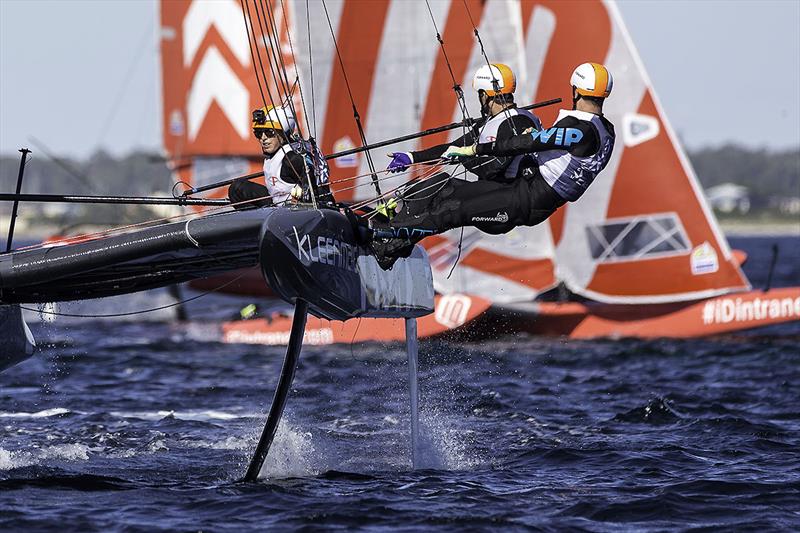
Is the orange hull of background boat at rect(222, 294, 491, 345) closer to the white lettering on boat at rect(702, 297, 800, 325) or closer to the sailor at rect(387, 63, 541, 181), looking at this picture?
the white lettering on boat at rect(702, 297, 800, 325)

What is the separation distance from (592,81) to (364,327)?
6967mm

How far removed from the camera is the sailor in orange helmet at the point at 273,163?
6602 millimetres

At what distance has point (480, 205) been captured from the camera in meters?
6.43

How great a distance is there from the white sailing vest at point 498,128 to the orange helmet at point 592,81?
0.81 ft

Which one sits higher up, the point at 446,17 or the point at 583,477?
the point at 446,17

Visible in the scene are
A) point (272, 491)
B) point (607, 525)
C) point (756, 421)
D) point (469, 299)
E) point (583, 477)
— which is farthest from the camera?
point (469, 299)

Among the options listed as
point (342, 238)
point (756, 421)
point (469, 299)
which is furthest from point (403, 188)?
point (469, 299)

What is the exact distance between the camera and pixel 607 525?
5.30 m

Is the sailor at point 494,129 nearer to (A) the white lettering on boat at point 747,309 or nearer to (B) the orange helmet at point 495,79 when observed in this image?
(B) the orange helmet at point 495,79

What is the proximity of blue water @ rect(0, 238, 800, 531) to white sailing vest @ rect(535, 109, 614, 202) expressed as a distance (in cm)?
129

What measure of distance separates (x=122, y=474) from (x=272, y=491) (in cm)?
87

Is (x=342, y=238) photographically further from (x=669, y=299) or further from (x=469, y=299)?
(x=669, y=299)

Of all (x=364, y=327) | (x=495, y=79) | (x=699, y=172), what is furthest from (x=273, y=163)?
(x=699, y=172)

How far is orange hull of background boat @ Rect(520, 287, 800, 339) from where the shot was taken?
13.1m
